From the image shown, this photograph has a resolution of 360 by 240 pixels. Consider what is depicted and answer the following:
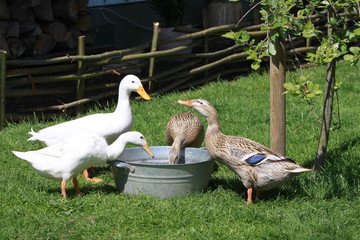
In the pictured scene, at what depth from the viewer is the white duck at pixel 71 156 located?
5.22 meters

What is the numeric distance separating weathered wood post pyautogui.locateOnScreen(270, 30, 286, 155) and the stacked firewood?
5765 millimetres

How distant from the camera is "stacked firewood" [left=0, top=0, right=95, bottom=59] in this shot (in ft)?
33.0

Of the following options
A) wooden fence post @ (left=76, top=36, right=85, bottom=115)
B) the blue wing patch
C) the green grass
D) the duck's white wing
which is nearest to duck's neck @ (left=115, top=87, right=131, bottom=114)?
the duck's white wing

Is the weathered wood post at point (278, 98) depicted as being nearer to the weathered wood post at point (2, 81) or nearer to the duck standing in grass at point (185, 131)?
the duck standing in grass at point (185, 131)

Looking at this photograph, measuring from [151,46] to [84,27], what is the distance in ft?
8.71

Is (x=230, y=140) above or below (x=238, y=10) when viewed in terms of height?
below

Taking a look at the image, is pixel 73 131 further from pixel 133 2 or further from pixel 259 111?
pixel 133 2

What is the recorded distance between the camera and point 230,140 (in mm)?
5367

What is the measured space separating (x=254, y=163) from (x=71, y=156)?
1537 mm

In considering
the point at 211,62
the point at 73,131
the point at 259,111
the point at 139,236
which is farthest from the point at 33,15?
the point at 139,236

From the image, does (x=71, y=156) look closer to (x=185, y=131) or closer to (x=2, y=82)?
(x=185, y=131)

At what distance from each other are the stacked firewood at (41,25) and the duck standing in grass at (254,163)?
5.80 metres

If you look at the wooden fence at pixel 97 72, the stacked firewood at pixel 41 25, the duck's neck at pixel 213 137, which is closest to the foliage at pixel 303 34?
the duck's neck at pixel 213 137

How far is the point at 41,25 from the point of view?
10922 mm
